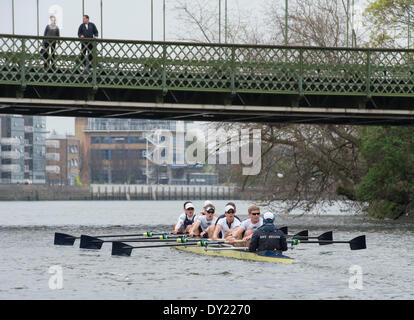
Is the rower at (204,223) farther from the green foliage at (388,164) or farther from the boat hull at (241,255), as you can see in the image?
the green foliage at (388,164)

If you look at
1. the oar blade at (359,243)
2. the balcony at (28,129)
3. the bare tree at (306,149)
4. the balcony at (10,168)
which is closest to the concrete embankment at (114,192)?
the balcony at (10,168)

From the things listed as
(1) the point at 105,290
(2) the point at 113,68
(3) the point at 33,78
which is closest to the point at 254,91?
(2) the point at 113,68

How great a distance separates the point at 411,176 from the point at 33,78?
82.9 feet

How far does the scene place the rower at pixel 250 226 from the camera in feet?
96.5

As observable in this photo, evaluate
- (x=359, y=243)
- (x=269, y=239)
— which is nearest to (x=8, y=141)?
(x=359, y=243)

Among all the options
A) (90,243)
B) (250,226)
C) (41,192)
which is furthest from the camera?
(41,192)

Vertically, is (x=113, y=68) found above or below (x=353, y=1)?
below

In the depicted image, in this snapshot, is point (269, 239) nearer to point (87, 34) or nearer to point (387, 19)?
point (87, 34)

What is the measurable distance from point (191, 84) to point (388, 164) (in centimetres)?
1846

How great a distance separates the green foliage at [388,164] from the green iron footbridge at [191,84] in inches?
342

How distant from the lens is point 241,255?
29188 mm

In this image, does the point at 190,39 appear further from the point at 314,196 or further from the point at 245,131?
the point at 314,196

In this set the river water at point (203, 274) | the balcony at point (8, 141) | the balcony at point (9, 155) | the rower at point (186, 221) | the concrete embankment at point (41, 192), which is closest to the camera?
the river water at point (203, 274)

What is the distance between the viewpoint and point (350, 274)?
88.7 feet
